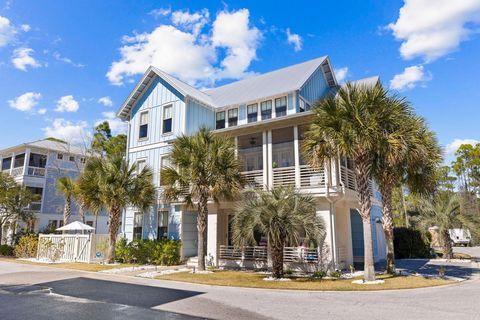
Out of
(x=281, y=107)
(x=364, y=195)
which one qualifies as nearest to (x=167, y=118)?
(x=281, y=107)

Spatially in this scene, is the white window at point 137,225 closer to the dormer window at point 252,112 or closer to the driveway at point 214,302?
the driveway at point 214,302

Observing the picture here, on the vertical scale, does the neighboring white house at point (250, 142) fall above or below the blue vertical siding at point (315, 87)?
below

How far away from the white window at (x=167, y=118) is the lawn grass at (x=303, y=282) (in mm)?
10636

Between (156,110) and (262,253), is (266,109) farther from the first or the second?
(262,253)

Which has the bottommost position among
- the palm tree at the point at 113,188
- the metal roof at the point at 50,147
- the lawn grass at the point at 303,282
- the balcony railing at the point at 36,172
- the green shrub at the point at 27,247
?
the lawn grass at the point at 303,282

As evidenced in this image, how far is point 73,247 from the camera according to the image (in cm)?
2166

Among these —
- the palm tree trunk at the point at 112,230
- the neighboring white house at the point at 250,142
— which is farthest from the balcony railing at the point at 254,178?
the palm tree trunk at the point at 112,230

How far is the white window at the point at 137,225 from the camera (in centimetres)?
2182

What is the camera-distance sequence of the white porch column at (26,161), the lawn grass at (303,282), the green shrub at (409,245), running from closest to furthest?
1. the lawn grass at (303,282)
2. the green shrub at (409,245)
3. the white porch column at (26,161)

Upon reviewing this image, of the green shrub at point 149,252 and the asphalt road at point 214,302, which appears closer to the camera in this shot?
the asphalt road at point 214,302

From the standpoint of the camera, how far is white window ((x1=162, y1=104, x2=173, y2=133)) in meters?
22.2

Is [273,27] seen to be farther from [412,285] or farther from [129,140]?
[412,285]

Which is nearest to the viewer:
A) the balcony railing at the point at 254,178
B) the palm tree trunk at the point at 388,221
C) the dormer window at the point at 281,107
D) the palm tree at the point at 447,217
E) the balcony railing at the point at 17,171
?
the palm tree trunk at the point at 388,221

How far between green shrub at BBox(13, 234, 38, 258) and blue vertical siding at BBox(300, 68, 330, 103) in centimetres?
2228
